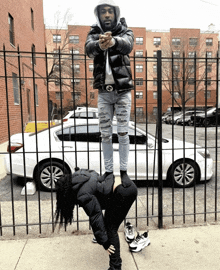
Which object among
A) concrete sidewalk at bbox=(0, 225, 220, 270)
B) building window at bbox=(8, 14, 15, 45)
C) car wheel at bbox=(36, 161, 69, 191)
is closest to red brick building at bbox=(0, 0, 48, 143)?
building window at bbox=(8, 14, 15, 45)

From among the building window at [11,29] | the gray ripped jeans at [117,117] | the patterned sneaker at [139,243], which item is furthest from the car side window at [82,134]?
the building window at [11,29]

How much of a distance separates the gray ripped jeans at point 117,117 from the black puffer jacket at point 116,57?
141 mm

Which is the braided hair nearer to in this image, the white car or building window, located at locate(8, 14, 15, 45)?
the white car

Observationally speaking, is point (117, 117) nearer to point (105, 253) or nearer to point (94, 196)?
point (94, 196)

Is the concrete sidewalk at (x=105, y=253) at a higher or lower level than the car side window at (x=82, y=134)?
lower

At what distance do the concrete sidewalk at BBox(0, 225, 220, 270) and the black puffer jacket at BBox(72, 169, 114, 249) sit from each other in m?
0.64

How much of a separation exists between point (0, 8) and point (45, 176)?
970cm

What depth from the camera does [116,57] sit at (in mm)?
2377

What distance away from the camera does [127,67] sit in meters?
2.50

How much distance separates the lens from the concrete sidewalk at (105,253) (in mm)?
2537

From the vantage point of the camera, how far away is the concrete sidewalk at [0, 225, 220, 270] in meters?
2.54

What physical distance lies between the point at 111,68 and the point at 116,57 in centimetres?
11

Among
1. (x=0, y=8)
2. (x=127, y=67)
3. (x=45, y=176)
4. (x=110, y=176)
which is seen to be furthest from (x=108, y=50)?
(x=0, y=8)

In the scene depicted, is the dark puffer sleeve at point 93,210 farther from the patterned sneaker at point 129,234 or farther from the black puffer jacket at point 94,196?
the patterned sneaker at point 129,234
